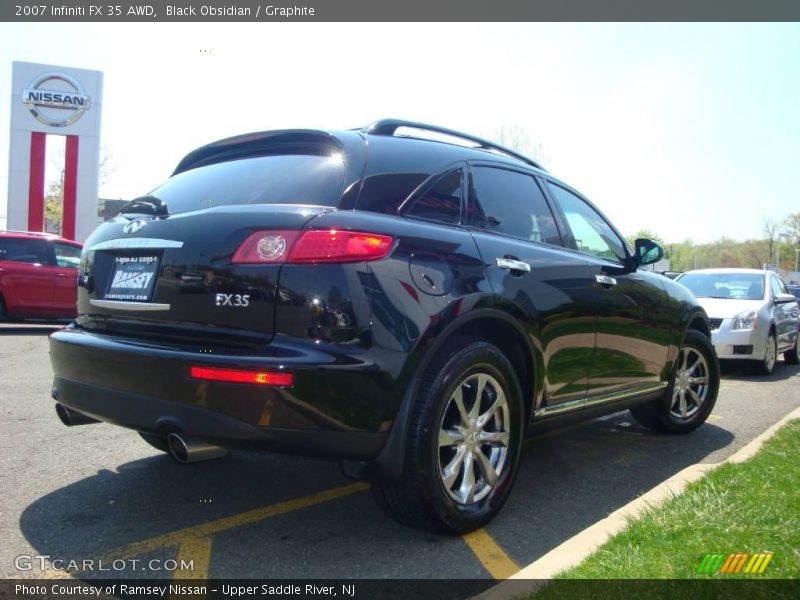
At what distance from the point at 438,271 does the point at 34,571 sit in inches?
77.8

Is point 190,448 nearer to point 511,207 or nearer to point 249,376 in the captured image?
point 249,376

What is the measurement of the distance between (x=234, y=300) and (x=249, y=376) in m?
0.33

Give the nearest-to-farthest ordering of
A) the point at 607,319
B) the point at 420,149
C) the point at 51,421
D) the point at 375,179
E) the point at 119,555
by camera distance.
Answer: the point at 119,555
the point at 375,179
the point at 420,149
the point at 607,319
the point at 51,421

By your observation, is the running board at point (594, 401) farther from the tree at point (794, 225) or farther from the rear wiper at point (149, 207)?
the tree at point (794, 225)

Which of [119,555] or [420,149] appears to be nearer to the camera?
[119,555]

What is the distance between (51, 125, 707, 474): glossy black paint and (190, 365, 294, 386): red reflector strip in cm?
3

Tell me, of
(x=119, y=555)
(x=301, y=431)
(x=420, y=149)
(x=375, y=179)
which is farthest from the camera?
(x=420, y=149)

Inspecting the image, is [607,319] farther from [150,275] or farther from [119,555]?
[119,555]

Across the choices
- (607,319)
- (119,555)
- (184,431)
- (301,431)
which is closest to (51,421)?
(119,555)

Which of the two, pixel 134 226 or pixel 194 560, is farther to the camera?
pixel 134 226

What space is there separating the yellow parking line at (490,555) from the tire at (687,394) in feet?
8.20

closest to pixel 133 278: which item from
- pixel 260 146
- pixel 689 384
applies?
pixel 260 146

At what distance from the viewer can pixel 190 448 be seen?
8.80ft

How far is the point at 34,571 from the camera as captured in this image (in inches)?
104
